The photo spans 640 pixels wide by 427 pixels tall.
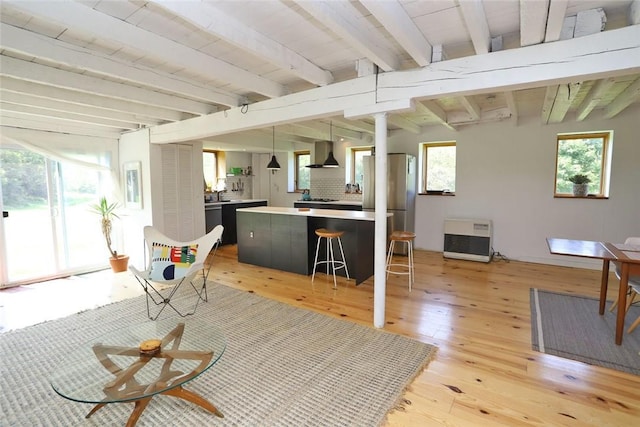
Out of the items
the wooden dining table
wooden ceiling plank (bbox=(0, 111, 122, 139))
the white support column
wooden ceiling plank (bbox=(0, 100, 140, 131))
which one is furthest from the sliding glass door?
the wooden dining table

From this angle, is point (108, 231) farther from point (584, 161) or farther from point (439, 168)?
point (584, 161)

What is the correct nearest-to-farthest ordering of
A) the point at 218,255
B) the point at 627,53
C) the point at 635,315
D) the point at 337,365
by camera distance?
the point at 627,53 < the point at 337,365 < the point at 635,315 < the point at 218,255

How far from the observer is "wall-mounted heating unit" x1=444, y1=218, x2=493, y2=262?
17.4 ft

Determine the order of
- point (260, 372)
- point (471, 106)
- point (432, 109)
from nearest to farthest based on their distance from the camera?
point (260, 372)
point (471, 106)
point (432, 109)

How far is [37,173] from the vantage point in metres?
4.52

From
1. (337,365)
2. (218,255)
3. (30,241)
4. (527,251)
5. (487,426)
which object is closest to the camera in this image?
(487,426)

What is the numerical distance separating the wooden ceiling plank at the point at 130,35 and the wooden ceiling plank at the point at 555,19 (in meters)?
2.33

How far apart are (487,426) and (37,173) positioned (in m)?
6.03

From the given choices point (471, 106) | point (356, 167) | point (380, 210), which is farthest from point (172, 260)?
point (356, 167)

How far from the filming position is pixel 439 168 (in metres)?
6.27

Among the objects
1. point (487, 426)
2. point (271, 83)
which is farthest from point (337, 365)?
point (271, 83)

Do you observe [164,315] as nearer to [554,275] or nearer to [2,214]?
[2,214]

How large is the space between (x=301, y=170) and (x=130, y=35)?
6.22 meters

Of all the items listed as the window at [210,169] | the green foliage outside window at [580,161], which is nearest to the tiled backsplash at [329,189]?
the window at [210,169]
